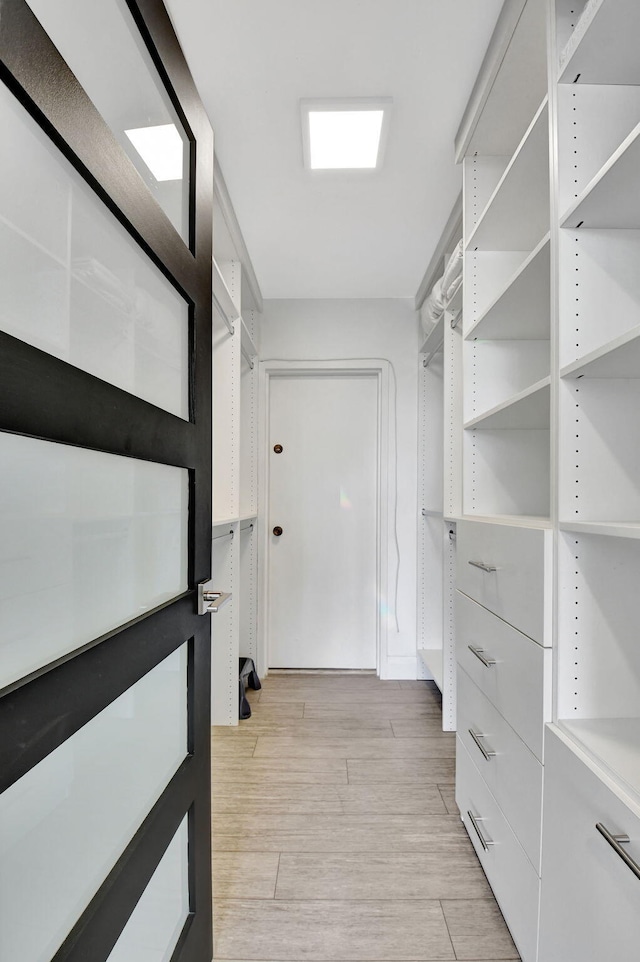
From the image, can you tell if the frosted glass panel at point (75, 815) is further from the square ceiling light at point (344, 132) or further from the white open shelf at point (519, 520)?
the square ceiling light at point (344, 132)

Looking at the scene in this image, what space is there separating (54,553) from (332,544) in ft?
9.06

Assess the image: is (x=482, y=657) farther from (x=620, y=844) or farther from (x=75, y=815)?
(x=75, y=815)

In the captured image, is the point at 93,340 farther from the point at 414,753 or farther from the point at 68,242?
the point at 414,753

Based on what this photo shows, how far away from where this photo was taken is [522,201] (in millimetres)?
1509

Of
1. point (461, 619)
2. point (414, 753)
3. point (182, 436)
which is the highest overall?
point (182, 436)

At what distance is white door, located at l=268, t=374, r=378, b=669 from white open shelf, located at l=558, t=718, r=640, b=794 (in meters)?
2.27

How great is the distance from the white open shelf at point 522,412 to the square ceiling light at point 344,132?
957 millimetres

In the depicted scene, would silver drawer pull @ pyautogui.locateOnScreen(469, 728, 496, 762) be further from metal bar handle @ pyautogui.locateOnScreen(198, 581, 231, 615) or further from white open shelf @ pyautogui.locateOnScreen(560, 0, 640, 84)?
white open shelf @ pyautogui.locateOnScreen(560, 0, 640, 84)

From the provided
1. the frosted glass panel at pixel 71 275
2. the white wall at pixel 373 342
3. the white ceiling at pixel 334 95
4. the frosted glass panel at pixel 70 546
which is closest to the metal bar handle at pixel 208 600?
the frosted glass panel at pixel 70 546

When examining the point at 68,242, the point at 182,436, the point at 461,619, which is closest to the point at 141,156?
the point at 68,242

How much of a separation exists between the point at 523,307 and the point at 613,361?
629 millimetres

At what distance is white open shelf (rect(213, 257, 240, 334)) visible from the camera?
6.86ft

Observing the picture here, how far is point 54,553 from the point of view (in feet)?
2.05

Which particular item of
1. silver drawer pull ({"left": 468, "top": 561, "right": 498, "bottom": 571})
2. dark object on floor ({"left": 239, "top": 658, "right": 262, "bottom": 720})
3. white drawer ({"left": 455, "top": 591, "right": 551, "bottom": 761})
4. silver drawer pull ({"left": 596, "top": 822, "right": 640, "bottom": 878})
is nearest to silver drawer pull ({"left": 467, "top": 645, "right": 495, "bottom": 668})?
white drawer ({"left": 455, "top": 591, "right": 551, "bottom": 761})
